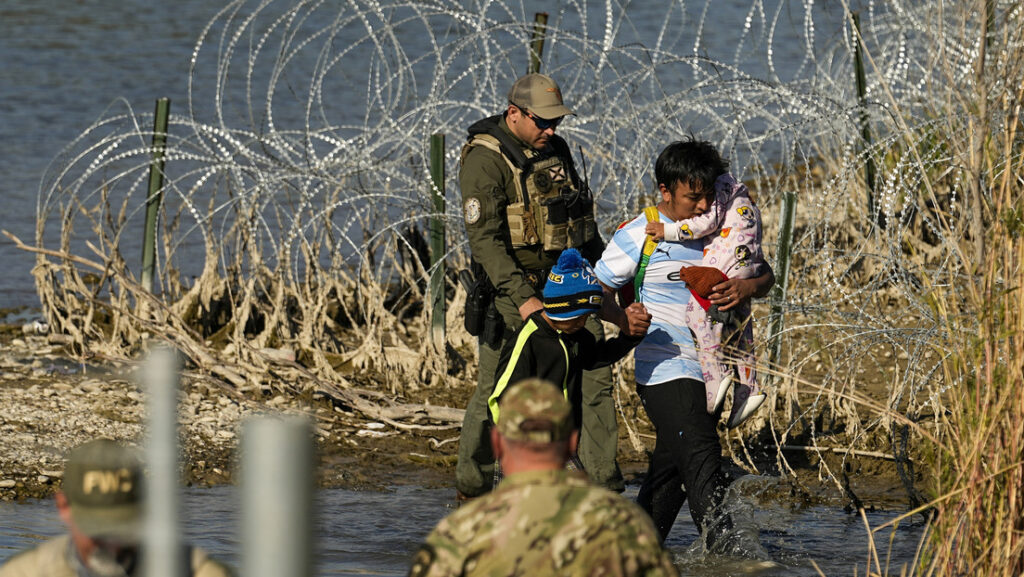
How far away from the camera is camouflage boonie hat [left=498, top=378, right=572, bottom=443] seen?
2.95 m

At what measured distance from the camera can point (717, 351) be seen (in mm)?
4977

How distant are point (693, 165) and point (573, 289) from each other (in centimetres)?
55

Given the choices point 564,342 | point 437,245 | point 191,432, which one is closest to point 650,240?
point 564,342

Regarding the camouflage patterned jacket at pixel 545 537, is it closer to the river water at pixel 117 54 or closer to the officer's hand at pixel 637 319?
the officer's hand at pixel 637 319

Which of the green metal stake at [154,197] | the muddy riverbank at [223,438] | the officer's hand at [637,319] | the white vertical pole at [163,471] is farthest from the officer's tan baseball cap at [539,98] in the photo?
the white vertical pole at [163,471]

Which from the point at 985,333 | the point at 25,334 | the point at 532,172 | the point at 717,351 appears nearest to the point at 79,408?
the point at 25,334

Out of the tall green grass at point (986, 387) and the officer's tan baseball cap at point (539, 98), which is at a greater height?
the officer's tan baseball cap at point (539, 98)

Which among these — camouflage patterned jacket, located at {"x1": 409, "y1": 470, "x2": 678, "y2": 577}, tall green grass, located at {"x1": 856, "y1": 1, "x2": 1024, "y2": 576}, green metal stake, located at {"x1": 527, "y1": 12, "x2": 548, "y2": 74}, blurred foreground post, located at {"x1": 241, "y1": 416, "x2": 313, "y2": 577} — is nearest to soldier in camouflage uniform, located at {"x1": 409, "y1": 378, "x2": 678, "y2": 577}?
camouflage patterned jacket, located at {"x1": 409, "y1": 470, "x2": 678, "y2": 577}

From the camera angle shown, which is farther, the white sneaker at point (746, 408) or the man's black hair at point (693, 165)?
the white sneaker at point (746, 408)

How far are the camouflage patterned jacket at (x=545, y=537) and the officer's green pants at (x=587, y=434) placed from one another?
2.73 m

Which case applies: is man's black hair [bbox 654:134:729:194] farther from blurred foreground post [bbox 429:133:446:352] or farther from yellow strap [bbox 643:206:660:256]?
blurred foreground post [bbox 429:133:446:352]

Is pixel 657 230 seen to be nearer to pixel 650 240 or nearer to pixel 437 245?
pixel 650 240

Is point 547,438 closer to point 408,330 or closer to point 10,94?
point 408,330

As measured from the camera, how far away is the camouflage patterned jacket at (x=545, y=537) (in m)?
2.86
